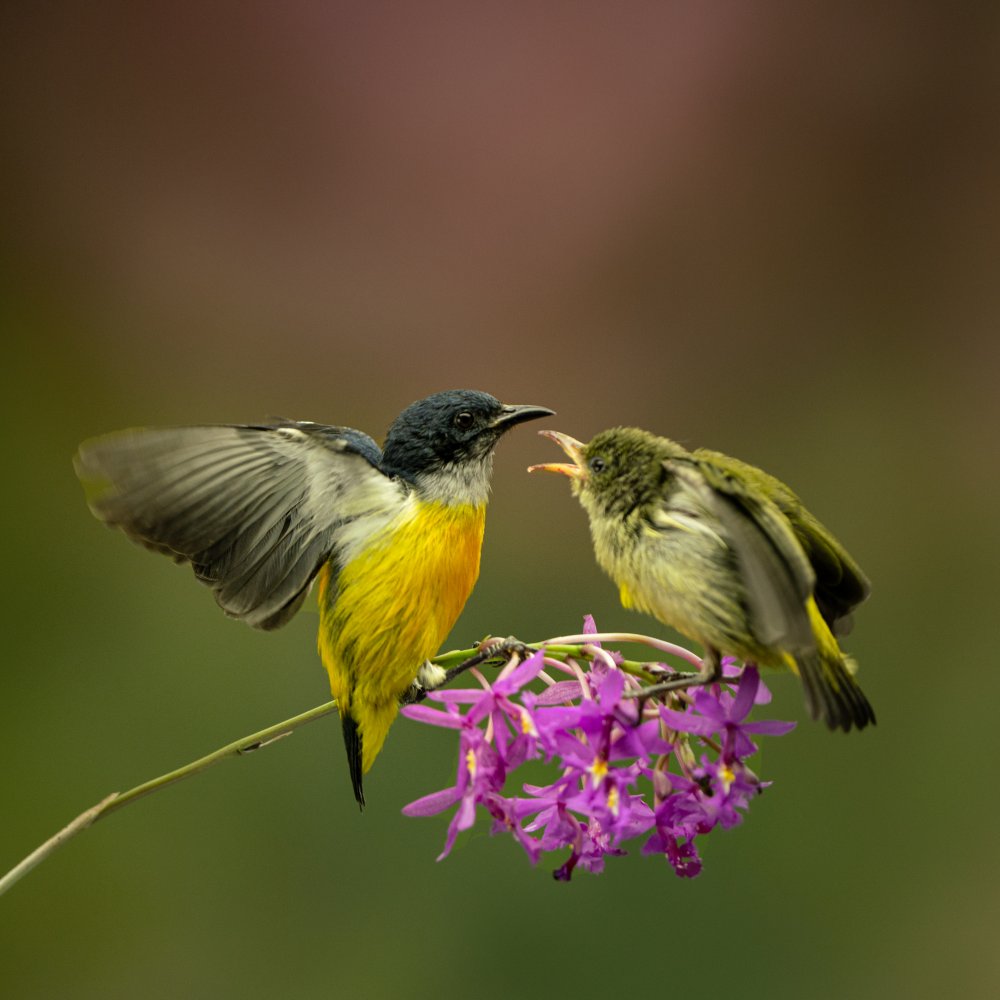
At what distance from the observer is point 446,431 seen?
2.12 metres

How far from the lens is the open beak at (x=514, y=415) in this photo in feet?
7.02

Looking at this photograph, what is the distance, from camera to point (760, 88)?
5199 millimetres

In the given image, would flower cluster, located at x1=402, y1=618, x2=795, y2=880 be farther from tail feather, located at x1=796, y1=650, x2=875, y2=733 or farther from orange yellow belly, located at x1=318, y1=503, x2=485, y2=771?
orange yellow belly, located at x1=318, y1=503, x2=485, y2=771

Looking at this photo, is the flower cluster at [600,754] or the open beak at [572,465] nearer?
the flower cluster at [600,754]

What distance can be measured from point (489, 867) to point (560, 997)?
0.41 meters

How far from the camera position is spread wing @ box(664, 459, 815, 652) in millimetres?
1441

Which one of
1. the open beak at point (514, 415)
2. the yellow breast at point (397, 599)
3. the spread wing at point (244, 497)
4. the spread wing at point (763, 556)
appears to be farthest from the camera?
the open beak at point (514, 415)

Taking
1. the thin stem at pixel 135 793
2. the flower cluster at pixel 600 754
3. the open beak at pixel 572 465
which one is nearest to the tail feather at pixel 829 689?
the flower cluster at pixel 600 754

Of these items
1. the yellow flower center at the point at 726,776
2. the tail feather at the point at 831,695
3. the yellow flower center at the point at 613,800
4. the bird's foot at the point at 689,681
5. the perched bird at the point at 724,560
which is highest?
the perched bird at the point at 724,560

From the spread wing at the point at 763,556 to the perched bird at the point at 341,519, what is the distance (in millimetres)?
579

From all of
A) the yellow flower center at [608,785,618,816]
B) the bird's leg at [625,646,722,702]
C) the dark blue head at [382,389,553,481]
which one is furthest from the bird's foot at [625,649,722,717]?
the dark blue head at [382,389,553,481]

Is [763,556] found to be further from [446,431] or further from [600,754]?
[446,431]

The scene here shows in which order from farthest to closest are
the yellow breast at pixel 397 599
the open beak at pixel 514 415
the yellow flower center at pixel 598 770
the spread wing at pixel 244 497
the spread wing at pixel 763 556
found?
the open beak at pixel 514 415 → the yellow breast at pixel 397 599 → the spread wing at pixel 244 497 → the yellow flower center at pixel 598 770 → the spread wing at pixel 763 556

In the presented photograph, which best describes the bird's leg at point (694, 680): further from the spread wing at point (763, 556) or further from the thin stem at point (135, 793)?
the thin stem at point (135, 793)
